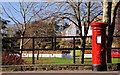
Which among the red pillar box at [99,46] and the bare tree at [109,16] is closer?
the red pillar box at [99,46]

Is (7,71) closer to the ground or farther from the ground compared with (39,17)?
closer to the ground

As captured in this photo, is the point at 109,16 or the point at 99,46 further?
the point at 109,16

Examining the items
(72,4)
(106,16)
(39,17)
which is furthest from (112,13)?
(39,17)

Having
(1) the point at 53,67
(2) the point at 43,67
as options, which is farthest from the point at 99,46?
(2) the point at 43,67

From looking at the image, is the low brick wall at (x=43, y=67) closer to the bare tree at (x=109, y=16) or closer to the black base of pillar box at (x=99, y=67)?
the black base of pillar box at (x=99, y=67)

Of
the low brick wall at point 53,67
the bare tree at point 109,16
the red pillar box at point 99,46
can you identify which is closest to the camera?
the red pillar box at point 99,46

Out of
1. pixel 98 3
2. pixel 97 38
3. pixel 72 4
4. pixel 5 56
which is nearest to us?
pixel 97 38

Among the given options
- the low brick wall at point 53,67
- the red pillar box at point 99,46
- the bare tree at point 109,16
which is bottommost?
the low brick wall at point 53,67

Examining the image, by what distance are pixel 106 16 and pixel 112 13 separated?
2.05 feet

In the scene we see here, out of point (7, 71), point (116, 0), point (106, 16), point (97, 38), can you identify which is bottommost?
point (7, 71)

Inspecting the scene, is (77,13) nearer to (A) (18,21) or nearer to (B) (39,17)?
(B) (39,17)

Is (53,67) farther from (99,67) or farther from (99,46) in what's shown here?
(99,46)

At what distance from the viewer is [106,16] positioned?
10.7 m

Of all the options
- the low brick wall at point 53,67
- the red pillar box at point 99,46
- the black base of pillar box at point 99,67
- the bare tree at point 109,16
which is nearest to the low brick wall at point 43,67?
the low brick wall at point 53,67
